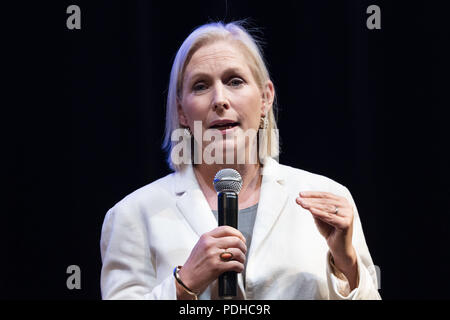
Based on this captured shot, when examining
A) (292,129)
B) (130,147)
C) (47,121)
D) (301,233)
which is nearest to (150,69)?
(130,147)

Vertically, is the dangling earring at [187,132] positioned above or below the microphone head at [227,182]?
above

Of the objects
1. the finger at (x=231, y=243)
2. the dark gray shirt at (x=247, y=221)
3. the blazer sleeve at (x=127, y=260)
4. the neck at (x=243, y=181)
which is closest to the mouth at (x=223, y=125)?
the neck at (x=243, y=181)

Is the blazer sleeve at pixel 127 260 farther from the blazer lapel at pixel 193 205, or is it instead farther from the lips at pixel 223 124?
the lips at pixel 223 124

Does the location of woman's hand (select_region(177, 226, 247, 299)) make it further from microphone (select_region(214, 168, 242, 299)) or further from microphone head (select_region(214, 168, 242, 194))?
microphone head (select_region(214, 168, 242, 194))

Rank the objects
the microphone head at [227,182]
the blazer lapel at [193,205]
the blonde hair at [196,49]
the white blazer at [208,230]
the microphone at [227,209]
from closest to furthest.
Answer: the microphone at [227,209] < the microphone head at [227,182] < the white blazer at [208,230] < the blazer lapel at [193,205] < the blonde hair at [196,49]

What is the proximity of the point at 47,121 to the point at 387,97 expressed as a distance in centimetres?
158

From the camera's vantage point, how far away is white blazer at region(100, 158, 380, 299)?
5.86ft

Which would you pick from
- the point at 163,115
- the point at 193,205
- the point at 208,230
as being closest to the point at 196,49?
the point at 163,115

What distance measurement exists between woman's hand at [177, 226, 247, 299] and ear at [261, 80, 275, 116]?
0.79 m

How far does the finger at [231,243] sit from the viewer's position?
152 cm

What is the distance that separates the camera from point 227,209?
5.11 ft

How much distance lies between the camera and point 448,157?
2.39 m

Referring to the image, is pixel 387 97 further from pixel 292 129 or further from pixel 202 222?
pixel 202 222

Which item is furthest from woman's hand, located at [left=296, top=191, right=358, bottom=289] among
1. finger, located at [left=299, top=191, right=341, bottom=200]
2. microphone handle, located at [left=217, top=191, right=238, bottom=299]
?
microphone handle, located at [left=217, top=191, right=238, bottom=299]
